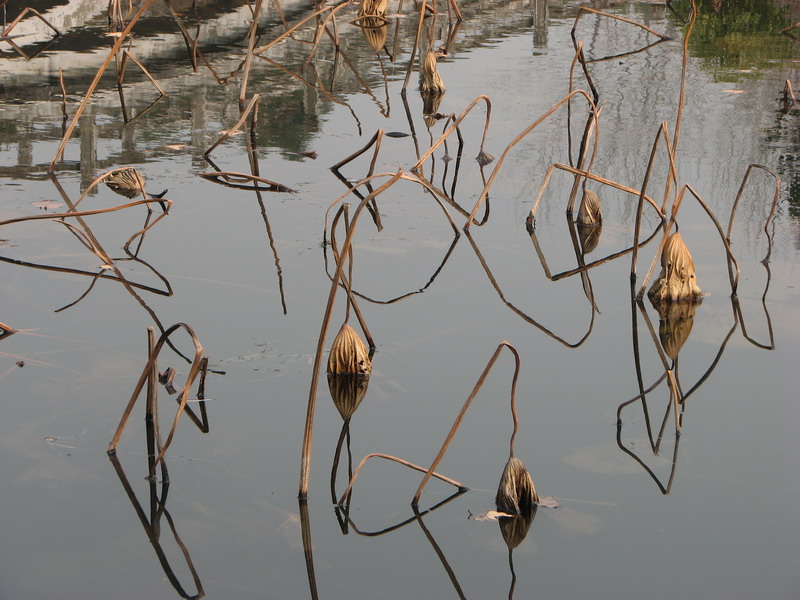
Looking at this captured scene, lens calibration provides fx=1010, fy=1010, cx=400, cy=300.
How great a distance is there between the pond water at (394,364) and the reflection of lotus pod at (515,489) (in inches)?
2.0

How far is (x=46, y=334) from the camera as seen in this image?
123 inches

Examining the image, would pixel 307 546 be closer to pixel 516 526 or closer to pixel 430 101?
pixel 516 526

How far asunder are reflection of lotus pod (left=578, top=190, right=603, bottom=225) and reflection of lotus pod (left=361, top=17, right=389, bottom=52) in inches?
174

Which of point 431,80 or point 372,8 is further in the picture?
point 372,8

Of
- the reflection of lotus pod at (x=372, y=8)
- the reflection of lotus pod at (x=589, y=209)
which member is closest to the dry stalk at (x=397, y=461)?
the reflection of lotus pod at (x=589, y=209)

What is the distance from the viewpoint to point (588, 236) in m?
4.19

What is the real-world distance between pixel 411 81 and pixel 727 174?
277 centimetres

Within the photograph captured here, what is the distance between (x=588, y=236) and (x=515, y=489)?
211 centimetres

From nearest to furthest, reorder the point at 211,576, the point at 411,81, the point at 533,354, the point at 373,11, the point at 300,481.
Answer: the point at 211,576
the point at 300,481
the point at 533,354
the point at 411,81
the point at 373,11

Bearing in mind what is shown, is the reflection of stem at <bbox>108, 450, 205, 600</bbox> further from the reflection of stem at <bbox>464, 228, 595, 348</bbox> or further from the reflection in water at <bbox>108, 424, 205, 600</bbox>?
the reflection of stem at <bbox>464, 228, 595, 348</bbox>

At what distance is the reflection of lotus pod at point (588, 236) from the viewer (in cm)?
406

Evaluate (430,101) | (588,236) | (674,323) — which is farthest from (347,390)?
(430,101)

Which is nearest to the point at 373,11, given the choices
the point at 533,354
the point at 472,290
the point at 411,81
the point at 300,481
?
the point at 411,81

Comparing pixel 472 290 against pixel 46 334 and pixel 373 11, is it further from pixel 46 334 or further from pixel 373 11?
pixel 373 11
